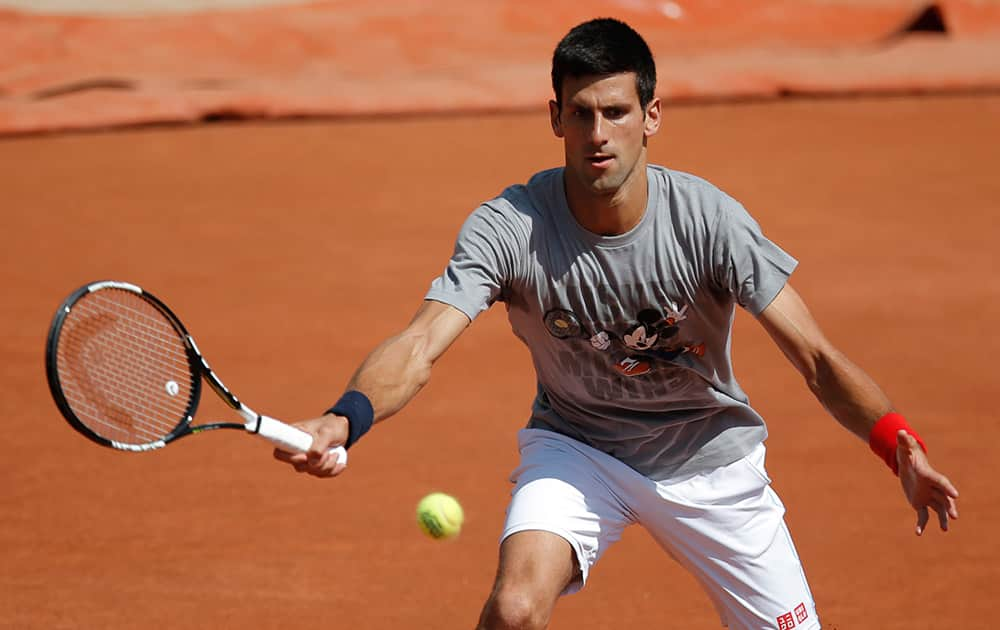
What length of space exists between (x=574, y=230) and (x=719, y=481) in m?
0.97

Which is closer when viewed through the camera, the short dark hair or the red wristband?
the red wristband

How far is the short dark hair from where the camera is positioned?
4.29 metres

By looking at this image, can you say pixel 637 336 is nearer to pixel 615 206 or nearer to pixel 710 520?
pixel 615 206

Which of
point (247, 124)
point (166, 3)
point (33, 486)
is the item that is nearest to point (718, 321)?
point (33, 486)

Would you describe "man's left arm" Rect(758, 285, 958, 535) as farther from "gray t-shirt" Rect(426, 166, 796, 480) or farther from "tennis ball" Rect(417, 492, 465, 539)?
"tennis ball" Rect(417, 492, 465, 539)

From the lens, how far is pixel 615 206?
4375 mm

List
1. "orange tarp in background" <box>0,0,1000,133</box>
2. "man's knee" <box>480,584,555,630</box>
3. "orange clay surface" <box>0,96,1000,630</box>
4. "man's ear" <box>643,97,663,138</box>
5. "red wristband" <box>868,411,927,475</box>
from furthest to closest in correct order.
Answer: "orange tarp in background" <box>0,0,1000,133</box> → "orange clay surface" <box>0,96,1000,630</box> → "man's ear" <box>643,97,663,138</box> → "red wristband" <box>868,411,927,475</box> → "man's knee" <box>480,584,555,630</box>

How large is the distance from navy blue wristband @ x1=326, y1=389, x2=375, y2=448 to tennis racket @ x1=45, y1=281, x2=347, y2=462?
0.21 feet

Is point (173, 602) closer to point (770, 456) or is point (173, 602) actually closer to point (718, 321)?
point (718, 321)

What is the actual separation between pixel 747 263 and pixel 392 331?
525cm

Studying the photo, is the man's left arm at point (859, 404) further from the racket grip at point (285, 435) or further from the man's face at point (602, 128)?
the racket grip at point (285, 435)

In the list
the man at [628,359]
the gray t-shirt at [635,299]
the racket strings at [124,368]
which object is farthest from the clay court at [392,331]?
the racket strings at [124,368]

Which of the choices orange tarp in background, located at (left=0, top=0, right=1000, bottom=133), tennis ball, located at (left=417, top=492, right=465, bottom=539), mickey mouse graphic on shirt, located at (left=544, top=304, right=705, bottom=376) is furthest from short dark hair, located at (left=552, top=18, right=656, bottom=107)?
orange tarp in background, located at (left=0, top=0, right=1000, bottom=133)

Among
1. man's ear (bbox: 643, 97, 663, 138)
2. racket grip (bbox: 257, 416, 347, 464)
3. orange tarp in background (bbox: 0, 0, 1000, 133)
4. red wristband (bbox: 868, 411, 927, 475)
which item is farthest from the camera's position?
orange tarp in background (bbox: 0, 0, 1000, 133)
